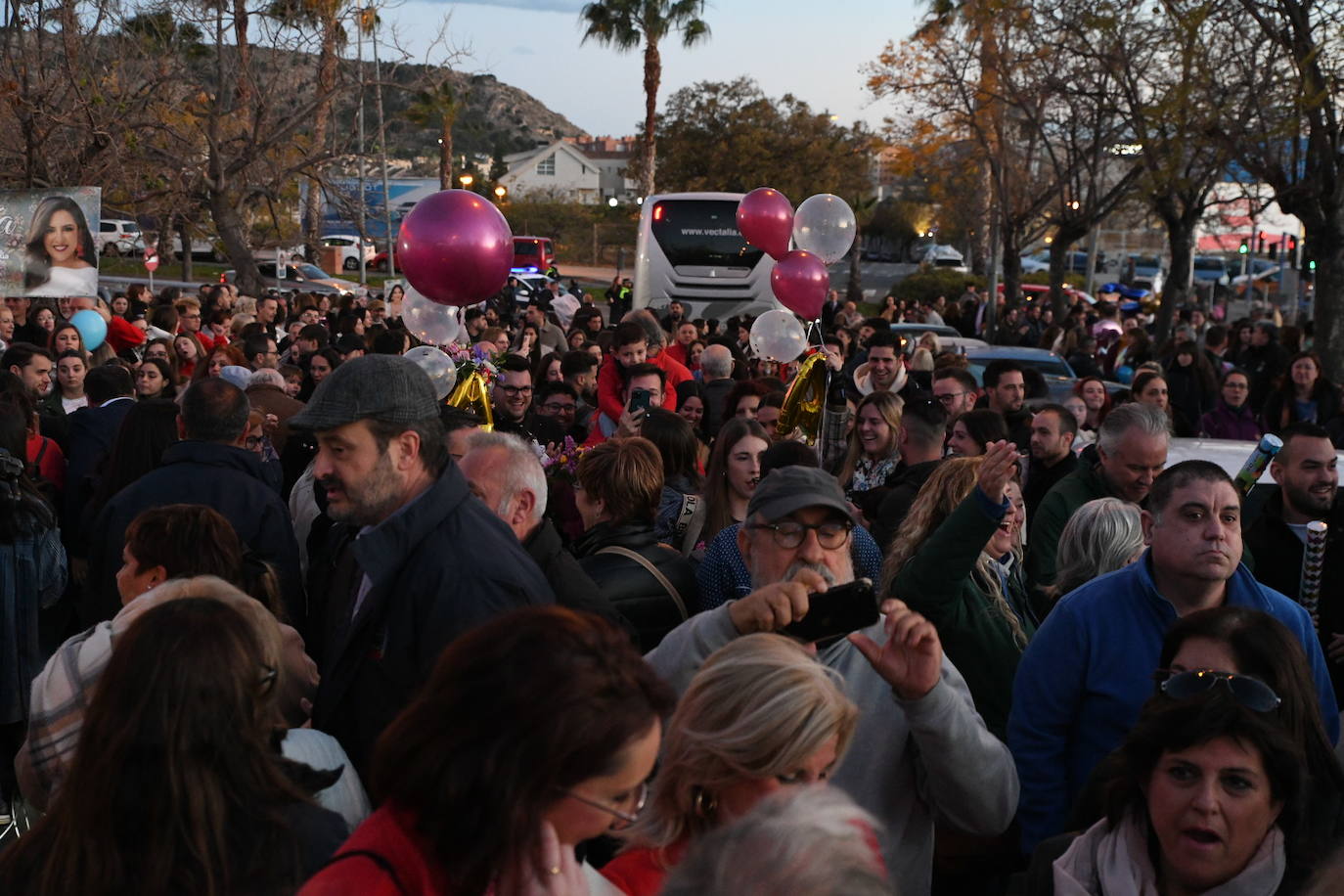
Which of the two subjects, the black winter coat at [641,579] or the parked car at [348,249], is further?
the parked car at [348,249]

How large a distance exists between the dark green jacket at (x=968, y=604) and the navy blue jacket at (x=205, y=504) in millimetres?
2630

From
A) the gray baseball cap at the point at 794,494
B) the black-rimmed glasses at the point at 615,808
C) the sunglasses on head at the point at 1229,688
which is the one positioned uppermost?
the gray baseball cap at the point at 794,494

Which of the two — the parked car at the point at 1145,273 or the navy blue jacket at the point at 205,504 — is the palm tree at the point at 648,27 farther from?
the navy blue jacket at the point at 205,504

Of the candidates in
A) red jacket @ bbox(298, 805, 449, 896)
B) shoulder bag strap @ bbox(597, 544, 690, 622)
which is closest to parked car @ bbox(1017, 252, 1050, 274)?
shoulder bag strap @ bbox(597, 544, 690, 622)

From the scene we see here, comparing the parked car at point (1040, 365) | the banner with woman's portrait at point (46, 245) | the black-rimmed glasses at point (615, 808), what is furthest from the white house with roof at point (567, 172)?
the black-rimmed glasses at point (615, 808)

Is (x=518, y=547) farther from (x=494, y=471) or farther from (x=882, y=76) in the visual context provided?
(x=882, y=76)

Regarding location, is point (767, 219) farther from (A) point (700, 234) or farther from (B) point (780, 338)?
(A) point (700, 234)

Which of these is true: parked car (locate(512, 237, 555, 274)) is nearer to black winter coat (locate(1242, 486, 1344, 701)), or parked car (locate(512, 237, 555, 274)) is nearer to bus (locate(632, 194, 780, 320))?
bus (locate(632, 194, 780, 320))

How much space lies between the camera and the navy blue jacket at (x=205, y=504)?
17.6 feet

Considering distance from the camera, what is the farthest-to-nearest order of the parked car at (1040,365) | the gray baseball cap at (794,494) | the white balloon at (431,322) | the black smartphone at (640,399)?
1. the parked car at (1040,365)
2. the white balloon at (431,322)
3. the black smartphone at (640,399)
4. the gray baseball cap at (794,494)

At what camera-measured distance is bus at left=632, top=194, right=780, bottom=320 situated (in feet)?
78.3

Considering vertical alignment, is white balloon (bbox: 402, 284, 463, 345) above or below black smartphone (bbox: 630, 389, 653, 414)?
above

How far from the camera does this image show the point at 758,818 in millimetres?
1821

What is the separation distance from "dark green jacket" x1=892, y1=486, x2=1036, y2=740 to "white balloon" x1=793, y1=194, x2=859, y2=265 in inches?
278
